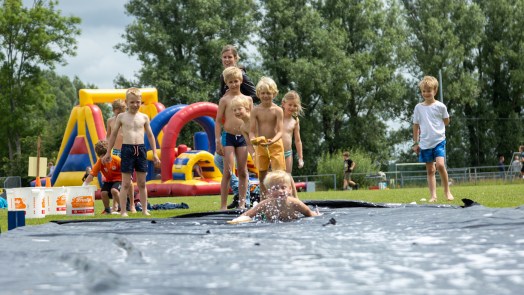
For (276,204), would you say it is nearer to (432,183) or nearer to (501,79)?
(432,183)

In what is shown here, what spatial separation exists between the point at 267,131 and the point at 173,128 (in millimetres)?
12089

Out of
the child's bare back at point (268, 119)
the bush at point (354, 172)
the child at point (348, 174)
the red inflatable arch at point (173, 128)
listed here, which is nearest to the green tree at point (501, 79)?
the bush at point (354, 172)

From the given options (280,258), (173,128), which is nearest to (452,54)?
(173,128)

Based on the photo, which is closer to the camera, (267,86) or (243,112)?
(267,86)

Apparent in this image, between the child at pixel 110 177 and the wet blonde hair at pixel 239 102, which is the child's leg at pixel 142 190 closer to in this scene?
the child at pixel 110 177

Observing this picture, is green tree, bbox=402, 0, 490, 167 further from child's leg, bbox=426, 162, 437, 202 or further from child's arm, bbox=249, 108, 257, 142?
child's arm, bbox=249, 108, 257, 142

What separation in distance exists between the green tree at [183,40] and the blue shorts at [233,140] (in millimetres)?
27418

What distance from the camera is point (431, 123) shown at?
9.16m

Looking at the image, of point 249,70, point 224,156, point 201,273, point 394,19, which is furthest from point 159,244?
point 394,19

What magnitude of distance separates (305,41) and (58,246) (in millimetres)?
35729

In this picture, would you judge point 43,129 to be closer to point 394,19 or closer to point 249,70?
point 249,70

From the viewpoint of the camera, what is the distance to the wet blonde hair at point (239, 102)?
7859 mm

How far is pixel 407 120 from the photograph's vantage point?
133 feet

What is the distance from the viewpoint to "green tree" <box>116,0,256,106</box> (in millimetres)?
35969
